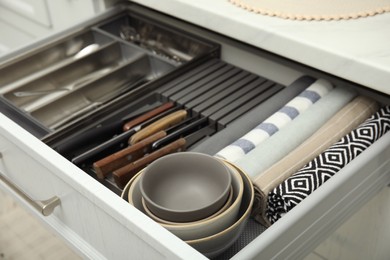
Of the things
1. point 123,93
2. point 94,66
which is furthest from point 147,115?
point 94,66

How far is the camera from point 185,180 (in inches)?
28.3

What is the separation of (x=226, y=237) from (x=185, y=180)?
0.41ft

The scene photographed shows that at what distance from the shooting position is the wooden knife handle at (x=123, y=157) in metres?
0.74

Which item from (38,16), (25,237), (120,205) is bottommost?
(25,237)

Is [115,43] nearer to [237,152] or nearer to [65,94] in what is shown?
[65,94]

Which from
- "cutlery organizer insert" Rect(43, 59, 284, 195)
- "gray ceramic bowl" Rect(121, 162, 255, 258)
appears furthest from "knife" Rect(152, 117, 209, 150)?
"gray ceramic bowl" Rect(121, 162, 255, 258)

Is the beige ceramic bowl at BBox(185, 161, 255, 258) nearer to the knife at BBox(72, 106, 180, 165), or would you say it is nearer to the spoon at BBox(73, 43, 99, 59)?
the knife at BBox(72, 106, 180, 165)

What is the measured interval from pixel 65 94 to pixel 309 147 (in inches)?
17.8

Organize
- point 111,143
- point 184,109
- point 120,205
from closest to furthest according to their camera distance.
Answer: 1. point 120,205
2. point 111,143
3. point 184,109

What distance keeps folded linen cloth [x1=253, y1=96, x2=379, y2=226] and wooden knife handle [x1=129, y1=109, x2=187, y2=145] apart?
8.0 inches

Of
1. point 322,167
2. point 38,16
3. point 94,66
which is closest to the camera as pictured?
point 322,167

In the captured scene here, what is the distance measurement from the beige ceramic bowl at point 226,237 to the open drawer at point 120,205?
46 mm

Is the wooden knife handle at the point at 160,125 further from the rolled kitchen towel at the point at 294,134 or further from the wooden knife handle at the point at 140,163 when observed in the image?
the rolled kitchen towel at the point at 294,134

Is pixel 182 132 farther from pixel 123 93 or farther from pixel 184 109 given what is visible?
pixel 123 93
